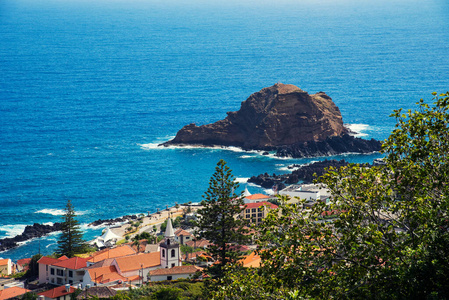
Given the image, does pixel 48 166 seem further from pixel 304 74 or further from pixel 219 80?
pixel 304 74

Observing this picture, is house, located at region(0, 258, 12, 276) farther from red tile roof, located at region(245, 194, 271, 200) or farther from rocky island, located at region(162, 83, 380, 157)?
rocky island, located at region(162, 83, 380, 157)

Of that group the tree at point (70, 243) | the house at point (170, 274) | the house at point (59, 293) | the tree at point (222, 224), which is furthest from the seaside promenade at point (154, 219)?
the tree at point (222, 224)

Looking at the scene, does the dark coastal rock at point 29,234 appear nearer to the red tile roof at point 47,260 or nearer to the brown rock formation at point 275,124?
the red tile roof at point 47,260

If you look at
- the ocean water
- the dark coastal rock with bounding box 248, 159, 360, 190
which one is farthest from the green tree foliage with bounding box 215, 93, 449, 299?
the dark coastal rock with bounding box 248, 159, 360, 190

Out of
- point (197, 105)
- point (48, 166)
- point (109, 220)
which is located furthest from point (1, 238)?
point (197, 105)

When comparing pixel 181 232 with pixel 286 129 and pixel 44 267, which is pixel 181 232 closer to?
pixel 44 267
